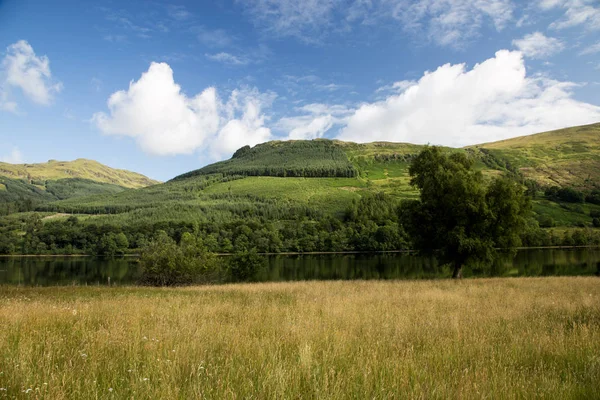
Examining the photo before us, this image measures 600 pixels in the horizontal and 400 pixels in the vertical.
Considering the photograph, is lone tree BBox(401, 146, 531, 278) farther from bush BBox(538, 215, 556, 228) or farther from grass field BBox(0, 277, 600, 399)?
bush BBox(538, 215, 556, 228)

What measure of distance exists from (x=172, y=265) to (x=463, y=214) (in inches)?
1326

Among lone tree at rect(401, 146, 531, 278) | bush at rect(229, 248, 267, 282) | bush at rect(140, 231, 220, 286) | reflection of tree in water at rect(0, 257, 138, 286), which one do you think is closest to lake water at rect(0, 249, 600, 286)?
reflection of tree in water at rect(0, 257, 138, 286)

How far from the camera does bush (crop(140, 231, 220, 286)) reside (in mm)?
45625

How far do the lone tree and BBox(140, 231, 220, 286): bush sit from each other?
28.4m

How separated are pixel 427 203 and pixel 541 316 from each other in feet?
78.7

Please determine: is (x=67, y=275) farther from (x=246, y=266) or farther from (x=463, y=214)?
(x=463, y=214)

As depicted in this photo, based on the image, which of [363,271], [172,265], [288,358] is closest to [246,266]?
[172,265]

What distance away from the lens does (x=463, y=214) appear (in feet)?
105

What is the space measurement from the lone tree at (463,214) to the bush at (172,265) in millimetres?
28367

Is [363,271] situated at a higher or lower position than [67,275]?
lower

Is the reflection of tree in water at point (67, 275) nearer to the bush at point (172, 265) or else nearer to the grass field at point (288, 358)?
the bush at point (172, 265)

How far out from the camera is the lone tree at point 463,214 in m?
31.4

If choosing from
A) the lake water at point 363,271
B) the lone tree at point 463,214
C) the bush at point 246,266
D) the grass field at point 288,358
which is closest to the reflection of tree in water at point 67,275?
the lake water at point 363,271

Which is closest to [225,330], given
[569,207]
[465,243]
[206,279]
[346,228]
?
[465,243]
